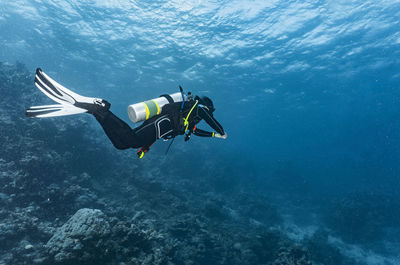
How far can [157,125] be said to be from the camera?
14.2 feet

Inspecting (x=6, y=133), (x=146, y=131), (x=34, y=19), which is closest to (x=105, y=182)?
(x=6, y=133)

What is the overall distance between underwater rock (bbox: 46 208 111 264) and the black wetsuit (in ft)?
9.79

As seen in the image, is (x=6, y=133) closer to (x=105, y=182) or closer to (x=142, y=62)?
(x=105, y=182)

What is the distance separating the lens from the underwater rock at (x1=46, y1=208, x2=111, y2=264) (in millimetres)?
5176

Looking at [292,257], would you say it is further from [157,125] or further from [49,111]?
[49,111]

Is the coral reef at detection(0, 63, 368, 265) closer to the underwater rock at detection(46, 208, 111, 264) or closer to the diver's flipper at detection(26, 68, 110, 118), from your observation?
the underwater rock at detection(46, 208, 111, 264)

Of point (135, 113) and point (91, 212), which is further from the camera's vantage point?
point (91, 212)

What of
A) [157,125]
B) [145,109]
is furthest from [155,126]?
[145,109]

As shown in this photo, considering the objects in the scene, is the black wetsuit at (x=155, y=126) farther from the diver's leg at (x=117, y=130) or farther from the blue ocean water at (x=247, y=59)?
the blue ocean water at (x=247, y=59)

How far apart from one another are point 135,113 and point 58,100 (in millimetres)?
1269

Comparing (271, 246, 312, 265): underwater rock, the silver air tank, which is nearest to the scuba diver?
the silver air tank

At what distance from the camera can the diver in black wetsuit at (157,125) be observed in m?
3.90

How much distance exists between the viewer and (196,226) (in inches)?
420

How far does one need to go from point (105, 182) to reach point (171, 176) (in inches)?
351
